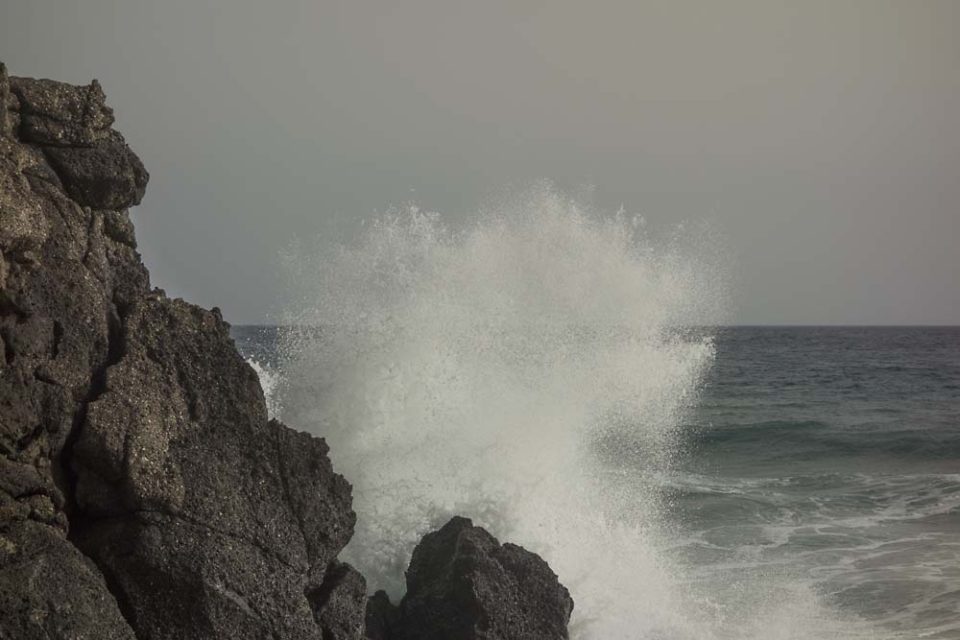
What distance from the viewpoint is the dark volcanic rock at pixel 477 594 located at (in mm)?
8039

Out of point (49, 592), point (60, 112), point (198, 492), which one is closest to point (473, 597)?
point (198, 492)

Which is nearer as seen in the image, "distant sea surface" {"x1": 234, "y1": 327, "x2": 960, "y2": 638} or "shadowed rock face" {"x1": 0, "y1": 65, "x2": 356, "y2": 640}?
"shadowed rock face" {"x1": 0, "y1": 65, "x2": 356, "y2": 640}

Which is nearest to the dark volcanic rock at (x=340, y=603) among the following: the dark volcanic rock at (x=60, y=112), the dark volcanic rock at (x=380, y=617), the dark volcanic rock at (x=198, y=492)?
the dark volcanic rock at (x=198, y=492)

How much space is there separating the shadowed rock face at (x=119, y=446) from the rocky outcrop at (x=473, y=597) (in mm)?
944

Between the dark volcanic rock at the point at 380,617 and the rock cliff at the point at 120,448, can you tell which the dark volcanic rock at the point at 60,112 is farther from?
the dark volcanic rock at the point at 380,617

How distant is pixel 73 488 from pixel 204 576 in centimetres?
95

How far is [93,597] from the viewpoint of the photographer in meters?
5.59

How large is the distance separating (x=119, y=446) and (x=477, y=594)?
3.16m

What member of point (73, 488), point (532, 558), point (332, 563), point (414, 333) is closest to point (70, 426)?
point (73, 488)

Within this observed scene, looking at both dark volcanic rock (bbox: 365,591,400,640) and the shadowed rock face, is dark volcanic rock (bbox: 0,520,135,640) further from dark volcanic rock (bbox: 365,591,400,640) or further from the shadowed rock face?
dark volcanic rock (bbox: 365,591,400,640)

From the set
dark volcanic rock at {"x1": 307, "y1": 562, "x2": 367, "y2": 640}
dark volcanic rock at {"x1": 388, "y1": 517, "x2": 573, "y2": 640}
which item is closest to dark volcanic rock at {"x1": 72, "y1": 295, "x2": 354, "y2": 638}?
dark volcanic rock at {"x1": 307, "y1": 562, "x2": 367, "y2": 640}

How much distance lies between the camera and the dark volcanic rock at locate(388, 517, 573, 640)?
804 centimetres

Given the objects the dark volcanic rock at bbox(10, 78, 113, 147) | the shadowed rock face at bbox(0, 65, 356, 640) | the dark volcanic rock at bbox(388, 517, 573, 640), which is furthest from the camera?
the dark volcanic rock at bbox(388, 517, 573, 640)

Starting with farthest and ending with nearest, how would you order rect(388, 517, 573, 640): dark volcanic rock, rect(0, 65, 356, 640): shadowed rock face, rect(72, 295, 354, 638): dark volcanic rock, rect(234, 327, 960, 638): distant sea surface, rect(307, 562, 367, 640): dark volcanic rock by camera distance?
rect(234, 327, 960, 638): distant sea surface → rect(388, 517, 573, 640): dark volcanic rock → rect(307, 562, 367, 640): dark volcanic rock → rect(72, 295, 354, 638): dark volcanic rock → rect(0, 65, 356, 640): shadowed rock face
